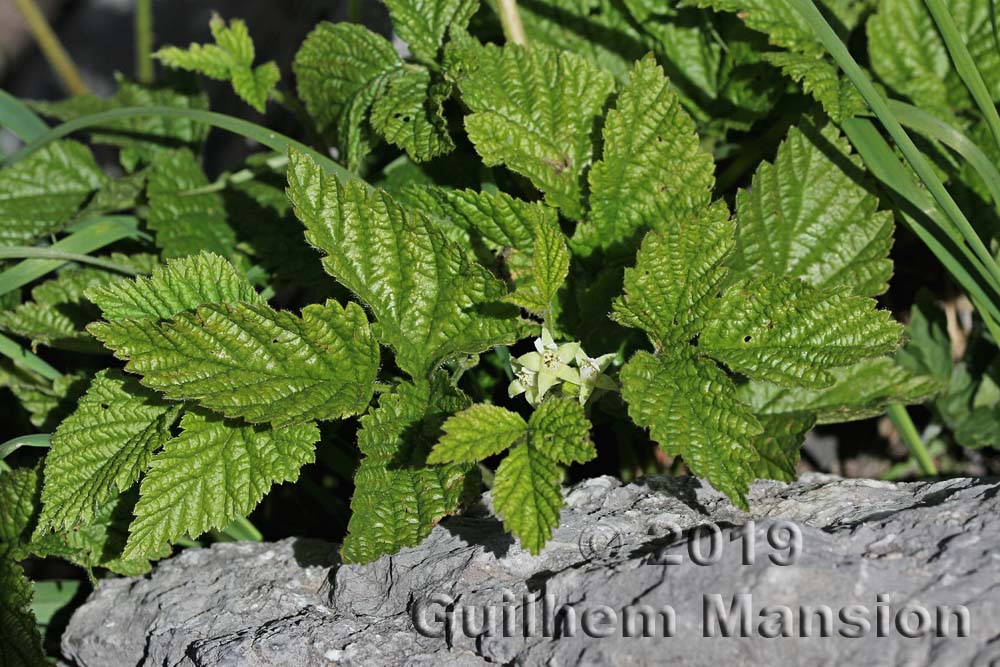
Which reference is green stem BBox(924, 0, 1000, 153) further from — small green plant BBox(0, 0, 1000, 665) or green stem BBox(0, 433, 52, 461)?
green stem BBox(0, 433, 52, 461)

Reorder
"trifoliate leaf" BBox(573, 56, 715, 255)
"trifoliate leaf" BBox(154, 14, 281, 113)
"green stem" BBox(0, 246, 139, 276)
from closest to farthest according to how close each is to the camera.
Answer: "trifoliate leaf" BBox(573, 56, 715, 255) → "green stem" BBox(0, 246, 139, 276) → "trifoliate leaf" BBox(154, 14, 281, 113)

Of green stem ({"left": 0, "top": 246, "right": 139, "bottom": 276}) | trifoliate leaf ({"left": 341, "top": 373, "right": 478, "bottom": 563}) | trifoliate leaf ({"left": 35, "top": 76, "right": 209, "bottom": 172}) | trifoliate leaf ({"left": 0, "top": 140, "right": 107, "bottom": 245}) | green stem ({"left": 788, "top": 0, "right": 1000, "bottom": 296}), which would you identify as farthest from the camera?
trifoliate leaf ({"left": 35, "top": 76, "right": 209, "bottom": 172})

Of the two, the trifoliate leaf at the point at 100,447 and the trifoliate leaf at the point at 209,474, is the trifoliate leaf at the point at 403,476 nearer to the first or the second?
the trifoliate leaf at the point at 209,474

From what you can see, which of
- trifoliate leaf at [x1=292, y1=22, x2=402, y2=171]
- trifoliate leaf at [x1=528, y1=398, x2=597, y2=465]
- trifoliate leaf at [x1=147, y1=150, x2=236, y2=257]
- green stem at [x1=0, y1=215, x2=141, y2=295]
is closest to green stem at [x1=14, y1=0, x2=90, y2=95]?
trifoliate leaf at [x1=147, y1=150, x2=236, y2=257]

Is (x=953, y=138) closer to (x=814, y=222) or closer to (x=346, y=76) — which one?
(x=814, y=222)

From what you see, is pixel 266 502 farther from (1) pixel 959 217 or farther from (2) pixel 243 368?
(1) pixel 959 217

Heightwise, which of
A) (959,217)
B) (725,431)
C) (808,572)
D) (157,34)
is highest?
(157,34)

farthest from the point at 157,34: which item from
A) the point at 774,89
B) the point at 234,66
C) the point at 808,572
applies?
the point at 808,572
